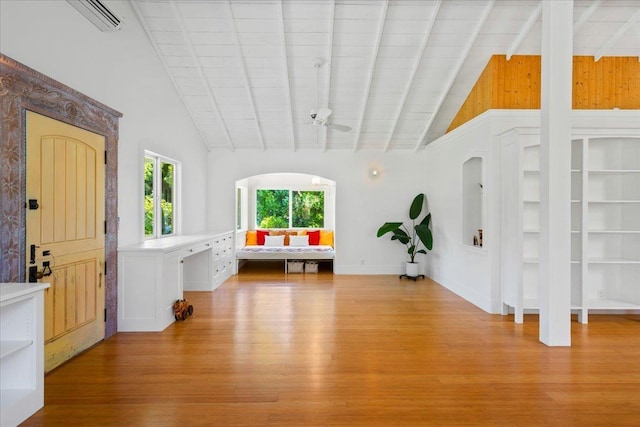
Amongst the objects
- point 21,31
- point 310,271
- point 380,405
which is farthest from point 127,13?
point 310,271

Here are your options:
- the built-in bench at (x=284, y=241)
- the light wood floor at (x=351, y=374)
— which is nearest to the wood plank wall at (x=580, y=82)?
the light wood floor at (x=351, y=374)

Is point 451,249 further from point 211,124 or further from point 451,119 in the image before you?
point 211,124

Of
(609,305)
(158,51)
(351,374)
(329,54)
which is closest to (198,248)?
(158,51)

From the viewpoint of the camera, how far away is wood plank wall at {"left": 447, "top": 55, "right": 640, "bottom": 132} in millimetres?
4953

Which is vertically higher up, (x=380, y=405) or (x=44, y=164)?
(x=44, y=164)

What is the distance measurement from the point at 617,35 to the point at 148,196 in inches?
263

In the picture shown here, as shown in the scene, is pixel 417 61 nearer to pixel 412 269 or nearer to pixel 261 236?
pixel 412 269

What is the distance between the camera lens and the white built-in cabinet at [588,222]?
427cm

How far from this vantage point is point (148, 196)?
17.2ft

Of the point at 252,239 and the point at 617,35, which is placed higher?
the point at 617,35

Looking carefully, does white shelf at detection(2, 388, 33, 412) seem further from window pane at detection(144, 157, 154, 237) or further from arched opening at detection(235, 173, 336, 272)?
arched opening at detection(235, 173, 336, 272)

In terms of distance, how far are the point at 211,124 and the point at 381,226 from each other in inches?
153

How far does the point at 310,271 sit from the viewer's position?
25.3 ft

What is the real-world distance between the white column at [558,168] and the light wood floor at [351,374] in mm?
392
